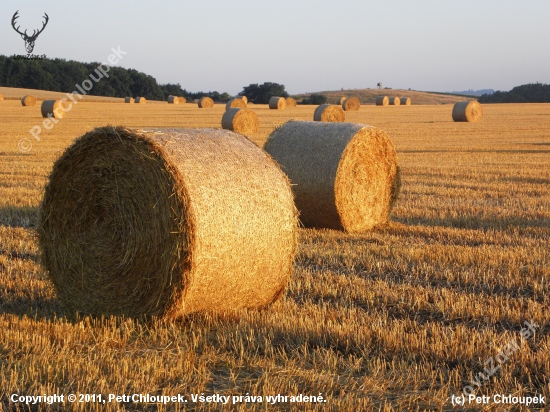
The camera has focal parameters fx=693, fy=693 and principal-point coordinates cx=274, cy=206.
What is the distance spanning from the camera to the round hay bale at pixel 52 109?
34150 millimetres

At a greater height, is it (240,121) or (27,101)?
(27,101)

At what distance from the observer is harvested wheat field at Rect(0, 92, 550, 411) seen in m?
4.04

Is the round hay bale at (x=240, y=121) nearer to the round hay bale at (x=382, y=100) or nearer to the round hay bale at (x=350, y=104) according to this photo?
the round hay bale at (x=350, y=104)

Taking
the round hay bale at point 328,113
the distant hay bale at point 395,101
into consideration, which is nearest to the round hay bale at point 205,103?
the distant hay bale at point 395,101

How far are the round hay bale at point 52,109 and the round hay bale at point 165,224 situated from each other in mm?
30224

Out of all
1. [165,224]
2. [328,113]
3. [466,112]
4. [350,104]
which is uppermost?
[350,104]

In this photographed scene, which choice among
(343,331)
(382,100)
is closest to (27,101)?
(382,100)

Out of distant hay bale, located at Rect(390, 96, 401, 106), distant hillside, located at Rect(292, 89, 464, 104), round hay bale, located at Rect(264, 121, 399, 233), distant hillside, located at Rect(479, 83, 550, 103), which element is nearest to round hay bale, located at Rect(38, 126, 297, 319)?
round hay bale, located at Rect(264, 121, 399, 233)

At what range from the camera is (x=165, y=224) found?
5.18 metres

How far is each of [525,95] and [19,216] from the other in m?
69.4

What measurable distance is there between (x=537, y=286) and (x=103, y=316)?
3778mm

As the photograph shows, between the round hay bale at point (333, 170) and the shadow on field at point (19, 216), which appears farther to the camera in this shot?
the round hay bale at point (333, 170)

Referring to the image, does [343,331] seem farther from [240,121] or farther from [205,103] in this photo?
[205,103]

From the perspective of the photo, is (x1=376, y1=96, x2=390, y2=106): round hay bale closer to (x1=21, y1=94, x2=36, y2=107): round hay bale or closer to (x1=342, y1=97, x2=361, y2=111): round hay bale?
(x1=342, y1=97, x2=361, y2=111): round hay bale
